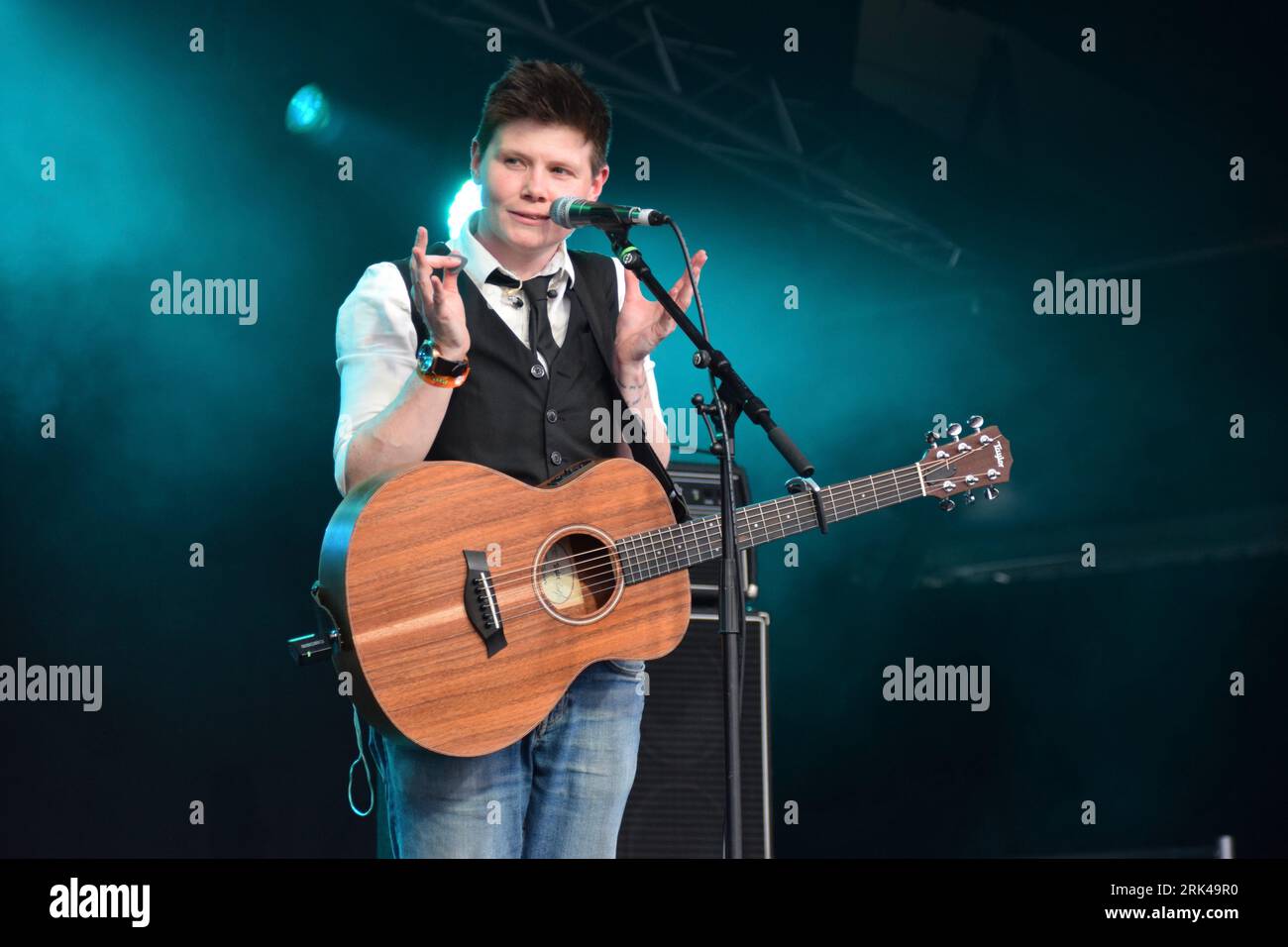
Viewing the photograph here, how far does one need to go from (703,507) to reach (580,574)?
1404 mm

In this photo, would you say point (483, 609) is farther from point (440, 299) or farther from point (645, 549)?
point (440, 299)

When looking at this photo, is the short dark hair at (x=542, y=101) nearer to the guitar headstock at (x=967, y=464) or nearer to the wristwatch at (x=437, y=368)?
the wristwatch at (x=437, y=368)

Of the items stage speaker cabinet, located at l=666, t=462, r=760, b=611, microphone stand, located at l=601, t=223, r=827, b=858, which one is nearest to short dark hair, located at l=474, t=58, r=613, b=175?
microphone stand, located at l=601, t=223, r=827, b=858

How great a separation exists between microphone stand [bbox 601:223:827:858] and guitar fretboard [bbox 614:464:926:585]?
18 centimetres

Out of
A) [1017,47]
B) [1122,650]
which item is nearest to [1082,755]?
[1122,650]

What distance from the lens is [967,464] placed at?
287cm

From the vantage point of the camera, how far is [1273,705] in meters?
5.37

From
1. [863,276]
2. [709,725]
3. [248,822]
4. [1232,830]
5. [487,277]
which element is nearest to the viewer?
[487,277]

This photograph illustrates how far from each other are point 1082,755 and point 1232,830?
630 mm

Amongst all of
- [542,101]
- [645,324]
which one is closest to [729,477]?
[645,324]

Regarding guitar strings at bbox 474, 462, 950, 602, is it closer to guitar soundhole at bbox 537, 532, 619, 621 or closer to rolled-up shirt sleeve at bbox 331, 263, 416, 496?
guitar soundhole at bbox 537, 532, 619, 621

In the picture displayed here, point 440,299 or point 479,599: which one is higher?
point 440,299
